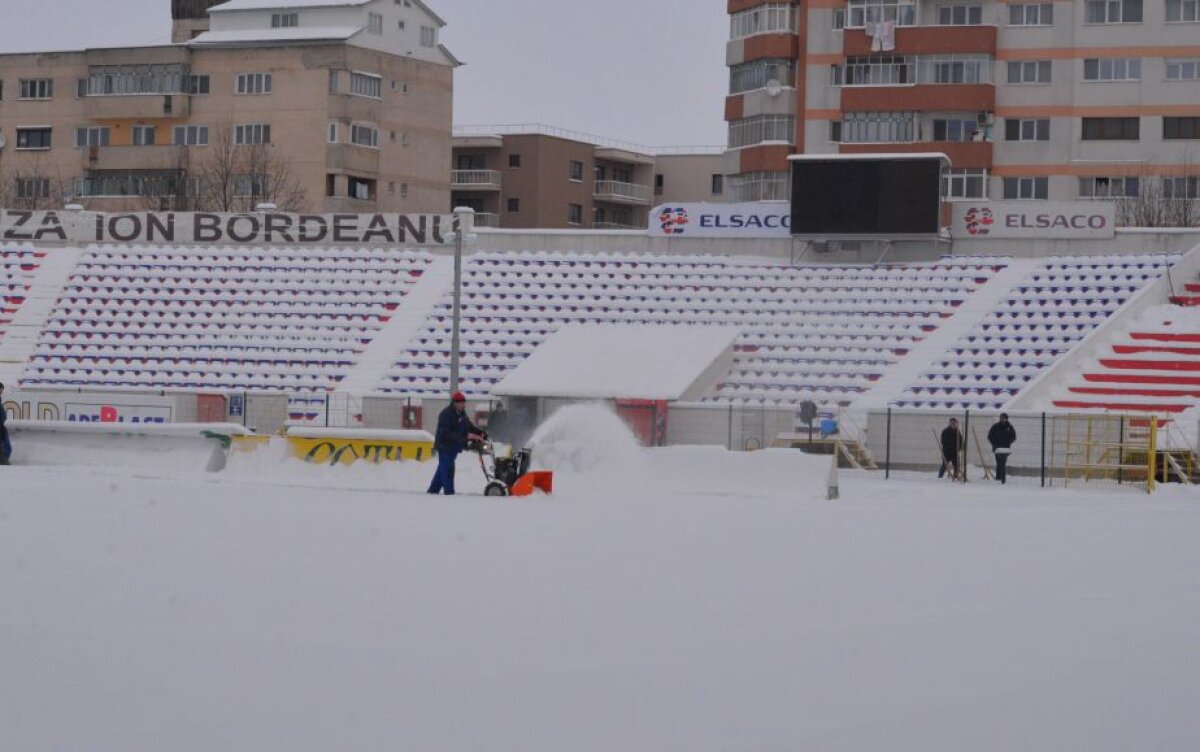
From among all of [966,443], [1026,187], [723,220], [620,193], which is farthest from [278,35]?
[966,443]

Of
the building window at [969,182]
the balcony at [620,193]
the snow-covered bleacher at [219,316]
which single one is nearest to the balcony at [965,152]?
the building window at [969,182]

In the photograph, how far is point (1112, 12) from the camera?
237ft

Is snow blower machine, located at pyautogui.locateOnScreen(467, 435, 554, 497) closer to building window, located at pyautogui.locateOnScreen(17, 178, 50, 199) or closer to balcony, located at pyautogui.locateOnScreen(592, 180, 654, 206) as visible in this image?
building window, located at pyautogui.locateOnScreen(17, 178, 50, 199)

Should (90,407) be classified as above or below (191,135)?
below

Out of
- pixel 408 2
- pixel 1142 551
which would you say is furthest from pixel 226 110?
pixel 1142 551

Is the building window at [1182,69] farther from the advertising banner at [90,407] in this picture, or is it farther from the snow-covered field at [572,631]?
the snow-covered field at [572,631]

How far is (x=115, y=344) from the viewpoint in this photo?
49.8 metres

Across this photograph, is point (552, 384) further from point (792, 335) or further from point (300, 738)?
point (300, 738)

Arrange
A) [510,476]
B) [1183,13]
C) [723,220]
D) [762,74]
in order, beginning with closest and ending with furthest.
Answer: [510,476], [723,220], [1183,13], [762,74]

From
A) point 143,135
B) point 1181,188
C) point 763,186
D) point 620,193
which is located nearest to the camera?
point 1181,188

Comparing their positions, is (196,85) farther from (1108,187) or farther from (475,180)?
(1108,187)

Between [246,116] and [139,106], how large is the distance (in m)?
5.62

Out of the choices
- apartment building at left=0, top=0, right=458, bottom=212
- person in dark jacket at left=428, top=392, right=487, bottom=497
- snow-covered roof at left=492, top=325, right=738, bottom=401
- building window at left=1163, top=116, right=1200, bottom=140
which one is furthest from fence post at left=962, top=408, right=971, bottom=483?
apartment building at left=0, top=0, right=458, bottom=212

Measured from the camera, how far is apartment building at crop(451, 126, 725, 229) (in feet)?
328
